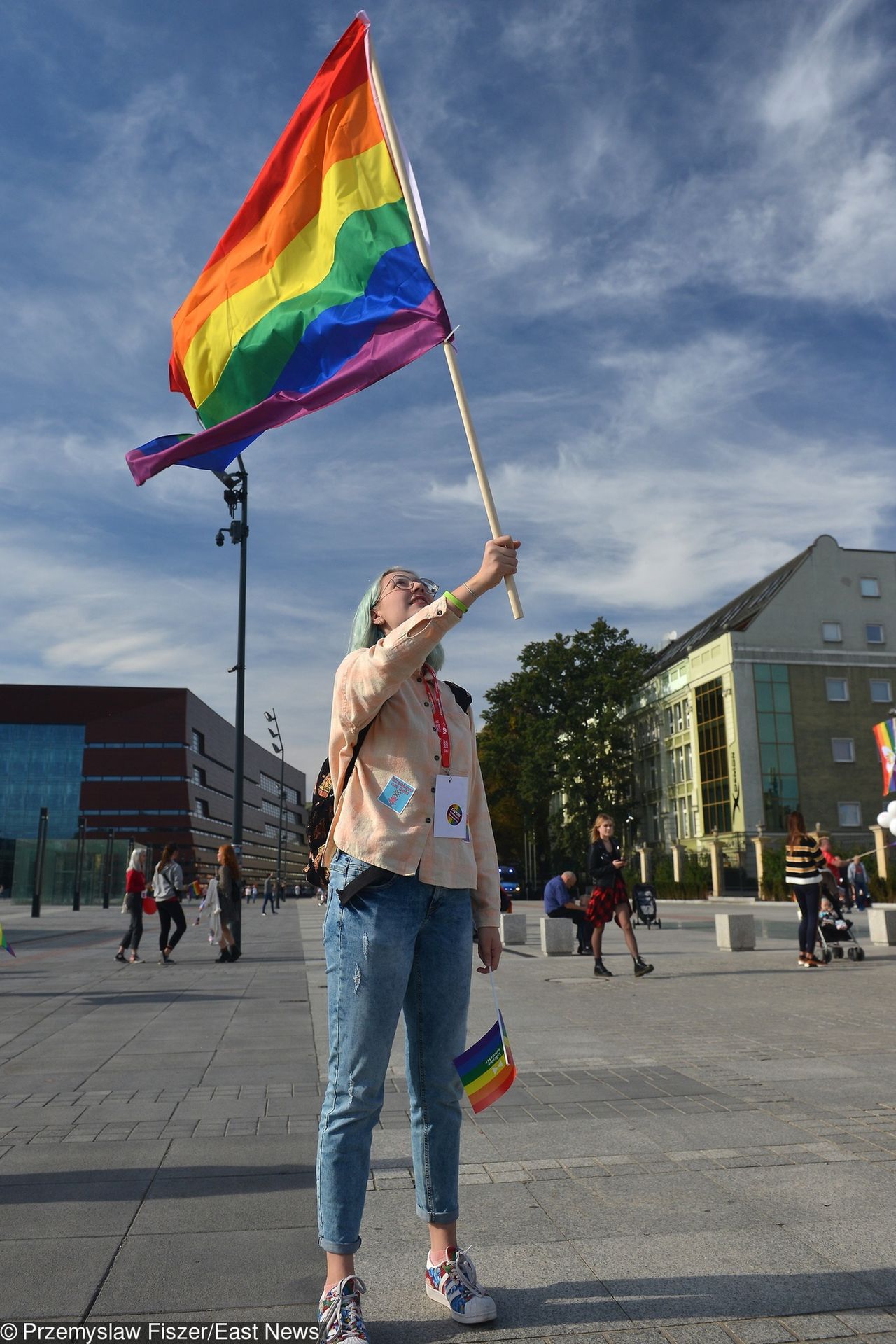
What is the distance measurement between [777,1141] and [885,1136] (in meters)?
0.53

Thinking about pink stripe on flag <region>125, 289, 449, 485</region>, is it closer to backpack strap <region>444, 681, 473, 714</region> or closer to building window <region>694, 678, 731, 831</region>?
backpack strap <region>444, 681, 473, 714</region>

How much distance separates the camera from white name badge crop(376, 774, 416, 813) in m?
3.10

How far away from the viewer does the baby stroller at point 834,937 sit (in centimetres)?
1478

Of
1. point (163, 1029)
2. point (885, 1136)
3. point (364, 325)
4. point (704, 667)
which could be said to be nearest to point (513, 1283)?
point (885, 1136)

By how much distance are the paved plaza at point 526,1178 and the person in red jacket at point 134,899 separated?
6827mm

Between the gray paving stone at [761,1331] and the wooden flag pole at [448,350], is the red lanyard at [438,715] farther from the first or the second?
the gray paving stone at [761,1331]

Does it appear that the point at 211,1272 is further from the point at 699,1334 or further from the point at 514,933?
the point at 514,933

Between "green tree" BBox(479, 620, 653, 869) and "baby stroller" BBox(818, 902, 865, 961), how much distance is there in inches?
1878

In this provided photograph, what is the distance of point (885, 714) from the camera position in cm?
6022

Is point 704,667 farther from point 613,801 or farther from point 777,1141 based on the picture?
point 777,1141

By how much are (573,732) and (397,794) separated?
62693mm

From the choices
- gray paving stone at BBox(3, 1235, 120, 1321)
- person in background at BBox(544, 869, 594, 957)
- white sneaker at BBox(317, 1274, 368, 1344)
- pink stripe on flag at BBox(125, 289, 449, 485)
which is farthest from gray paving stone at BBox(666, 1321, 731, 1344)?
person in background at BBox(544, 869, 594, 957)

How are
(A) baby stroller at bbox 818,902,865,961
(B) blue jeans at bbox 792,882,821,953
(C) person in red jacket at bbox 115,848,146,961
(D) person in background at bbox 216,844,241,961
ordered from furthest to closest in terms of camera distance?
(D) person in background at bbox 216,844,241,961 → (C) person in red jacket at bbox 115,848,146,961 → (A) baby stroller at bbox 818,902,865,961 → (B) blue jeans at bbox 792,882,821,953

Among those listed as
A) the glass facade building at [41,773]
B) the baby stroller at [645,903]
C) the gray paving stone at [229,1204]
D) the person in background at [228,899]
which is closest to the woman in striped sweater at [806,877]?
the person in background at [228,899]
